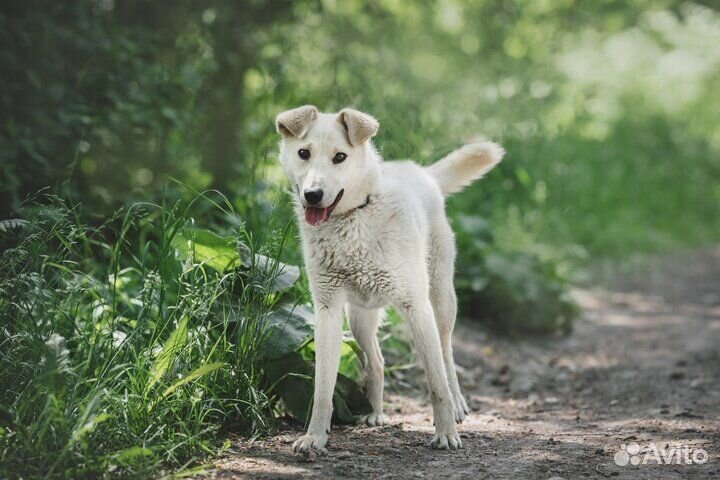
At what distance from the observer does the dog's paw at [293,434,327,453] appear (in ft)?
11.3

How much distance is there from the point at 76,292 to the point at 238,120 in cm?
394

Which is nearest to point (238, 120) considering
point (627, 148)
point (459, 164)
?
point (459, 164)

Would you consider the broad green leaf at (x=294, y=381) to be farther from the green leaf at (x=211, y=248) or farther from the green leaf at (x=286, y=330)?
the green leaf at (x=211, y=248)

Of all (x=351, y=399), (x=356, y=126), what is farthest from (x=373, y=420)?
(x=356, y=126)

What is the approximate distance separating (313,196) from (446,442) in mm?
1261

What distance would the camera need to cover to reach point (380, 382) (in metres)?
4.16

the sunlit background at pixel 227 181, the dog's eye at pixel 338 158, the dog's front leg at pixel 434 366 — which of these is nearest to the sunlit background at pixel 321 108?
the sunlit background at pixel 227 181

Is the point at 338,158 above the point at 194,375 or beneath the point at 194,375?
above

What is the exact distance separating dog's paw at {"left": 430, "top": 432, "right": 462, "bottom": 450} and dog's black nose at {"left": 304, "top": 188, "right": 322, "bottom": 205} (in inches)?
47.3

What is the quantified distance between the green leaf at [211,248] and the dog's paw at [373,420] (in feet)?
3.36

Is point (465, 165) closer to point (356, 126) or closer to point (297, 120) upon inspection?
point (356, 126)

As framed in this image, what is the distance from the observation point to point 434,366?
367cm

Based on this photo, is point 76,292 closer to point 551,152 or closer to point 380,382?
point 380,382

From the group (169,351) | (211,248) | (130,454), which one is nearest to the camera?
(130,454)
